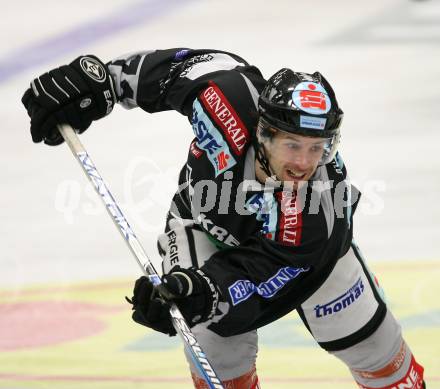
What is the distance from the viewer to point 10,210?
5305mm

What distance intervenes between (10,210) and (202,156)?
6.50 ft

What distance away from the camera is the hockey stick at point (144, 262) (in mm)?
3037

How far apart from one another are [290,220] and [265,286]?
0.63 ft

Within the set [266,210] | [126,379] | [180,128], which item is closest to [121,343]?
[126,379]

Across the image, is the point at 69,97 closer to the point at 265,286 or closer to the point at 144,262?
the point at 144,262

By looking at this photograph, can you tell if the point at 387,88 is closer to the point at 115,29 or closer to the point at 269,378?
the point at 115,29

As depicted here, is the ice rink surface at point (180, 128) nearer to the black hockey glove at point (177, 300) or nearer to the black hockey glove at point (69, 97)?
the black hockey glove at point (69, 97)

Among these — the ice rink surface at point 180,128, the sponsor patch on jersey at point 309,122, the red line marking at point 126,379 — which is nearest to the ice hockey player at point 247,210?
the sponsor patch on jersey at point 309,122

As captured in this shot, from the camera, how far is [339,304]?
11.9ft

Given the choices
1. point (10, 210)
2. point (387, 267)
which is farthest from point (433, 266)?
point (10, 210)

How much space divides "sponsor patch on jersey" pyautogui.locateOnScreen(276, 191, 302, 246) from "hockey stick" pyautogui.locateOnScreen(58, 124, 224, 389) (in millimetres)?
361

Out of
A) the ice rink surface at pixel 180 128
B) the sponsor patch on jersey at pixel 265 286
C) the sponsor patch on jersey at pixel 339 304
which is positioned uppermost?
the sponsor patch on jersey at pixel 265 286

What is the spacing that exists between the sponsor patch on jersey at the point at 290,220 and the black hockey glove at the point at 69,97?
888 mm

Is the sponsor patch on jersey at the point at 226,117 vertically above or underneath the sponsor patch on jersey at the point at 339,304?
above
